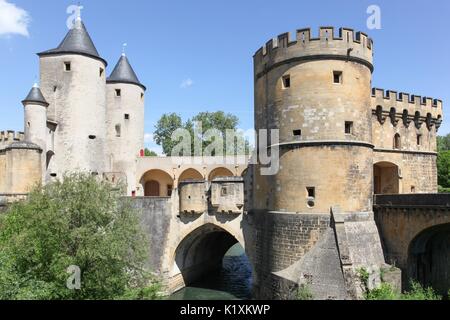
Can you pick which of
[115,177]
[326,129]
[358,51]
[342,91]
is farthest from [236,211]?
[115,177]

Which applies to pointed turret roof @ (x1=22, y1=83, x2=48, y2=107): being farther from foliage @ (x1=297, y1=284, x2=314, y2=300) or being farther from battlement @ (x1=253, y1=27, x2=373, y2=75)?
foliage @ (x1=297, y1=284, x2=314, y2=300)

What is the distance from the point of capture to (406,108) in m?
20.9

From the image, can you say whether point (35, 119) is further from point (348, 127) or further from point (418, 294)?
point (418, 294)

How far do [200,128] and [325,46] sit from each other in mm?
37048

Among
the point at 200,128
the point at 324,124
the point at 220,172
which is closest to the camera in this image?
the point at 324,124

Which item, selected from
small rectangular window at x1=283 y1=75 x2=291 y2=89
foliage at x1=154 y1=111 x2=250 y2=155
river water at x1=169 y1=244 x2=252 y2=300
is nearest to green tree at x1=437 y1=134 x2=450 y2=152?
foliage at x1=154 y1=111 x2=250 y2=155

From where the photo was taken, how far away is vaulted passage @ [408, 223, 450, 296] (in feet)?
53.5

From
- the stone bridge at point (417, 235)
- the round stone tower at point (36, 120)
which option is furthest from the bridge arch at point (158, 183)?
the stone bridge at point (417, 235)

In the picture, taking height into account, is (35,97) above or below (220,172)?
above

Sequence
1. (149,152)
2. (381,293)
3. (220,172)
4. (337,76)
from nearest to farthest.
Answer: (381,293)
(337,76)
(220,172)
(149,152)

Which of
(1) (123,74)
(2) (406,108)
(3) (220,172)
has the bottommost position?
(3) (220,172)

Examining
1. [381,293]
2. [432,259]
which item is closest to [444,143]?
[432,259]
